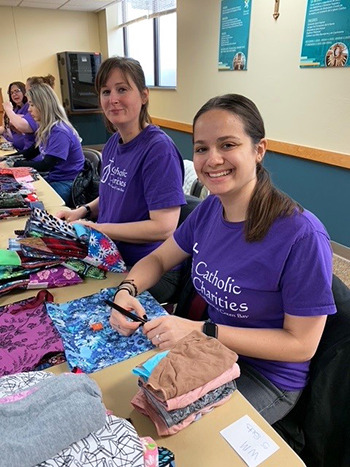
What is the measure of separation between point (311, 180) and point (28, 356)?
2.82m

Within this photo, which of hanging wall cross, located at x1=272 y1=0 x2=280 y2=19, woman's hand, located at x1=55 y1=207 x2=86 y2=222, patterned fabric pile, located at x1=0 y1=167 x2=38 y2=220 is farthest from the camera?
hanging wall cross, located at x1=272 y1=0 x2=280 y2=19

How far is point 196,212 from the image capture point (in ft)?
3.91

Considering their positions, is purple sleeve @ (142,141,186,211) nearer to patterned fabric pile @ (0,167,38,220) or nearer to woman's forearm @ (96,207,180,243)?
woman's forearm @ (96,207,180,243)

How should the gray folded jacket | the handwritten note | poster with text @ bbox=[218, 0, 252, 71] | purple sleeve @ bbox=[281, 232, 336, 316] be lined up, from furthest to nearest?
poster with text @ bbox=[218, 0, 252, 71] → purple sleeve @ bbox=[281, 232, 336, 316] → the handwritten note → the gray folded jacket

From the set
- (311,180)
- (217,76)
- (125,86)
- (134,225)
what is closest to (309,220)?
(134,225)

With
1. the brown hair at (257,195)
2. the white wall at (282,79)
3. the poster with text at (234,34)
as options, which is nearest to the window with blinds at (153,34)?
the white wall at (282,79)

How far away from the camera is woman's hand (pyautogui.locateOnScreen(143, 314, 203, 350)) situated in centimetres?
86

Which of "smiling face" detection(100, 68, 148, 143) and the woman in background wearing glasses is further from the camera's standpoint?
the woman in background wearing glasses

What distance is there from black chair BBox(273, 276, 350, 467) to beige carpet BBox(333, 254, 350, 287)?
1.86 meters

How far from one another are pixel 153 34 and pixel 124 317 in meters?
5.82

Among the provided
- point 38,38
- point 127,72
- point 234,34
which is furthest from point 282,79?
point 38,38

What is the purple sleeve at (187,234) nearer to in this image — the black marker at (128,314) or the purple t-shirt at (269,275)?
the purple t-shirt at (269,275)

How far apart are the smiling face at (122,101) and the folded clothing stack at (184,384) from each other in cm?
105

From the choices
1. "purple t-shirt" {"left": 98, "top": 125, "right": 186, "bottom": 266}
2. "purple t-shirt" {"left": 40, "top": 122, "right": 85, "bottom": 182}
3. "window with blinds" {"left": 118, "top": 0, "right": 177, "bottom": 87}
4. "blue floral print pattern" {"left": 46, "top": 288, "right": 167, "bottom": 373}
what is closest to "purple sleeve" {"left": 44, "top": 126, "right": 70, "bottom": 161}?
"purple t-shirt" {"left": 40, "top": 122, "right": 85, "bottom": 182}
